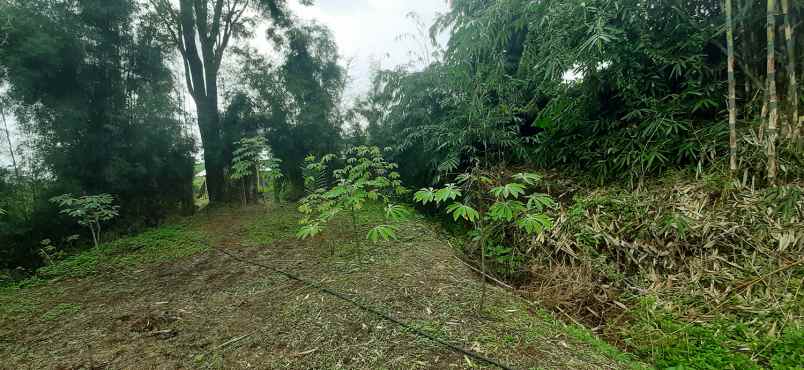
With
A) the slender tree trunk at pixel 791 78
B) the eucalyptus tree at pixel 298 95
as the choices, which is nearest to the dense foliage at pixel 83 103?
the eucalyptus tree at pixel 298 95

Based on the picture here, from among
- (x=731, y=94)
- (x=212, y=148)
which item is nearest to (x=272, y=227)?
(x=212, y=148)

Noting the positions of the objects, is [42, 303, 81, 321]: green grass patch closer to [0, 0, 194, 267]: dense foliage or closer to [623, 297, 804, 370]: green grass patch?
[0, 0, 194, 267]: dense foliage

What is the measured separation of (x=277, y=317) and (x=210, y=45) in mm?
5041

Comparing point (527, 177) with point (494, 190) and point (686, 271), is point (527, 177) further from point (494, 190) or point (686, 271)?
point (686, 271)

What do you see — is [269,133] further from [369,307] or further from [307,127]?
[369,307]

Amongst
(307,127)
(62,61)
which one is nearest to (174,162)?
(62,61)

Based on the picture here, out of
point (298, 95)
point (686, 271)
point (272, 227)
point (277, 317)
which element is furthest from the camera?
point (298, 95)

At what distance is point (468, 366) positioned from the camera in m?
1.09

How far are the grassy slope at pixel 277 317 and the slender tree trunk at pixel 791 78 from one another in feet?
5.72

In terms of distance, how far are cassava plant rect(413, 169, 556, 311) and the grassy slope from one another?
0.25 metres

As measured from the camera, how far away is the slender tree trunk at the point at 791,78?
1.58m

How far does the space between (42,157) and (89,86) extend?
0.90 meters

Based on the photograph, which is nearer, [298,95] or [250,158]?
[250,158]

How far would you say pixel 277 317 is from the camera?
148 cm
